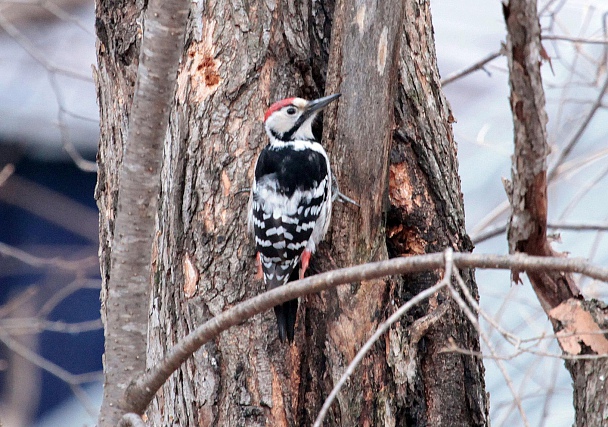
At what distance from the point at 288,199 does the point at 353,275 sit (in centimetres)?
159

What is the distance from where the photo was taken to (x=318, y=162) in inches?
128

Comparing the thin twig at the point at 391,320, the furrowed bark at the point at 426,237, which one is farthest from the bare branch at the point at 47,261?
the thin twig at the point at 391,320

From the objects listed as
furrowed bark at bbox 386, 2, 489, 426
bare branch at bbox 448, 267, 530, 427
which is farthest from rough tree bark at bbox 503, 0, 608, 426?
furrowed bark at bbox 386, 2, 489, 426

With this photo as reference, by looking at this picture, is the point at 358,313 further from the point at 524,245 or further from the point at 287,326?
the point at 524,245

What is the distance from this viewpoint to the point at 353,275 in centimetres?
170

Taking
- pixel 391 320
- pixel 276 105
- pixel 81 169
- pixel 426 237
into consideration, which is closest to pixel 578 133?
pixel 426 237

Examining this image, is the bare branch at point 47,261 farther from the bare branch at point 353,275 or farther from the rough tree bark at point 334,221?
the bare branch at point 353,275

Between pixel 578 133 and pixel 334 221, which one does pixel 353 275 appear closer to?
pixel 334 221

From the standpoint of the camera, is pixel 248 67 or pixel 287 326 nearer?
pixel 287 326

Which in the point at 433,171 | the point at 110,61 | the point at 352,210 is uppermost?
the point at 110,61

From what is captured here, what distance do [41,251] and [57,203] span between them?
1.72 ft

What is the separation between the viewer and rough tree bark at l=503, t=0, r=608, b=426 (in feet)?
6.08

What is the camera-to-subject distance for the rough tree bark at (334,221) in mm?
2734

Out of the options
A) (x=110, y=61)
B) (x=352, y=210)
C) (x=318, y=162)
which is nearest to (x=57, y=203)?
(x=110, y=61)
